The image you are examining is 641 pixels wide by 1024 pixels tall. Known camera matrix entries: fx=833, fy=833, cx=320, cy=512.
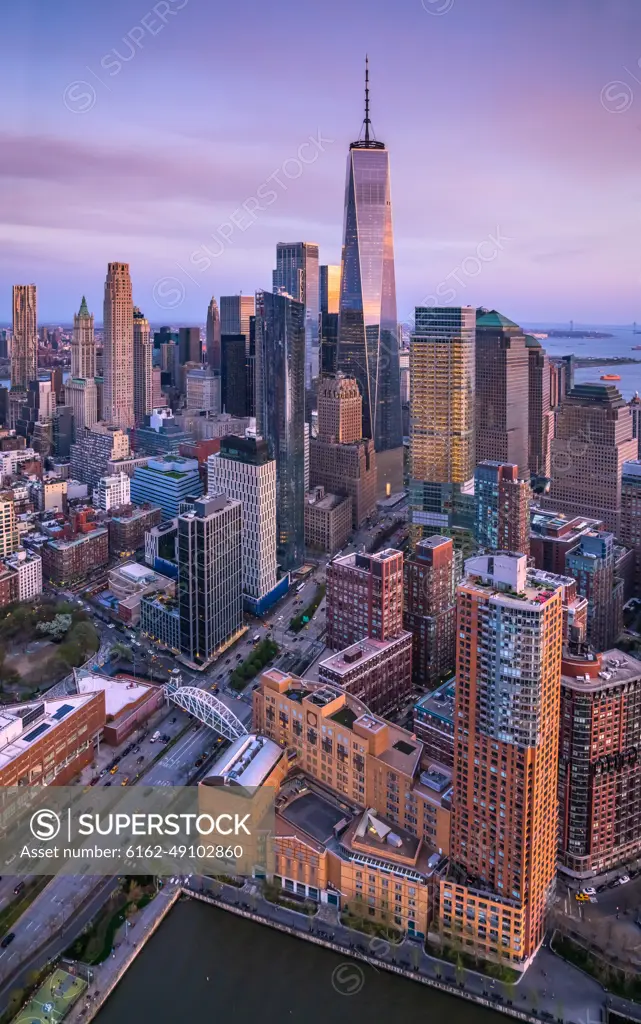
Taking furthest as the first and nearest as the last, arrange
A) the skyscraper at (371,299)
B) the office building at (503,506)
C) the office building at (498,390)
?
the skyscraper at (371,299) → the office building at (498,390) → the office building at (503,506)

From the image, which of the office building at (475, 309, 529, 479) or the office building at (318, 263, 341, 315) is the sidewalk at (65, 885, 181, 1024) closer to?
the office building at (475, 309, 529, 479)

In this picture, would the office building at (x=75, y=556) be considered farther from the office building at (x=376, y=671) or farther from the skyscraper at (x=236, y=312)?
the skyscraper at (x=236, y=312)

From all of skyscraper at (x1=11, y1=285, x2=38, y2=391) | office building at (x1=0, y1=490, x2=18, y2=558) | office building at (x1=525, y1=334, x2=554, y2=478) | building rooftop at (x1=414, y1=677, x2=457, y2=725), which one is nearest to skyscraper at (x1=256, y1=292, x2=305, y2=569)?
office building at (x1=0, y1=490, x2=18, y2=558)

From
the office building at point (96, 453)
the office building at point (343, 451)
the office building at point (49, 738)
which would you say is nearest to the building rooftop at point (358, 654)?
the office building at point (49, 738)

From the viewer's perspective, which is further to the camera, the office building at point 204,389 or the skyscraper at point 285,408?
the office building at point 204,389

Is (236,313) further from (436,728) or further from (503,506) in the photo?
(436,728)

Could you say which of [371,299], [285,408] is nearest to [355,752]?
[285,408]
